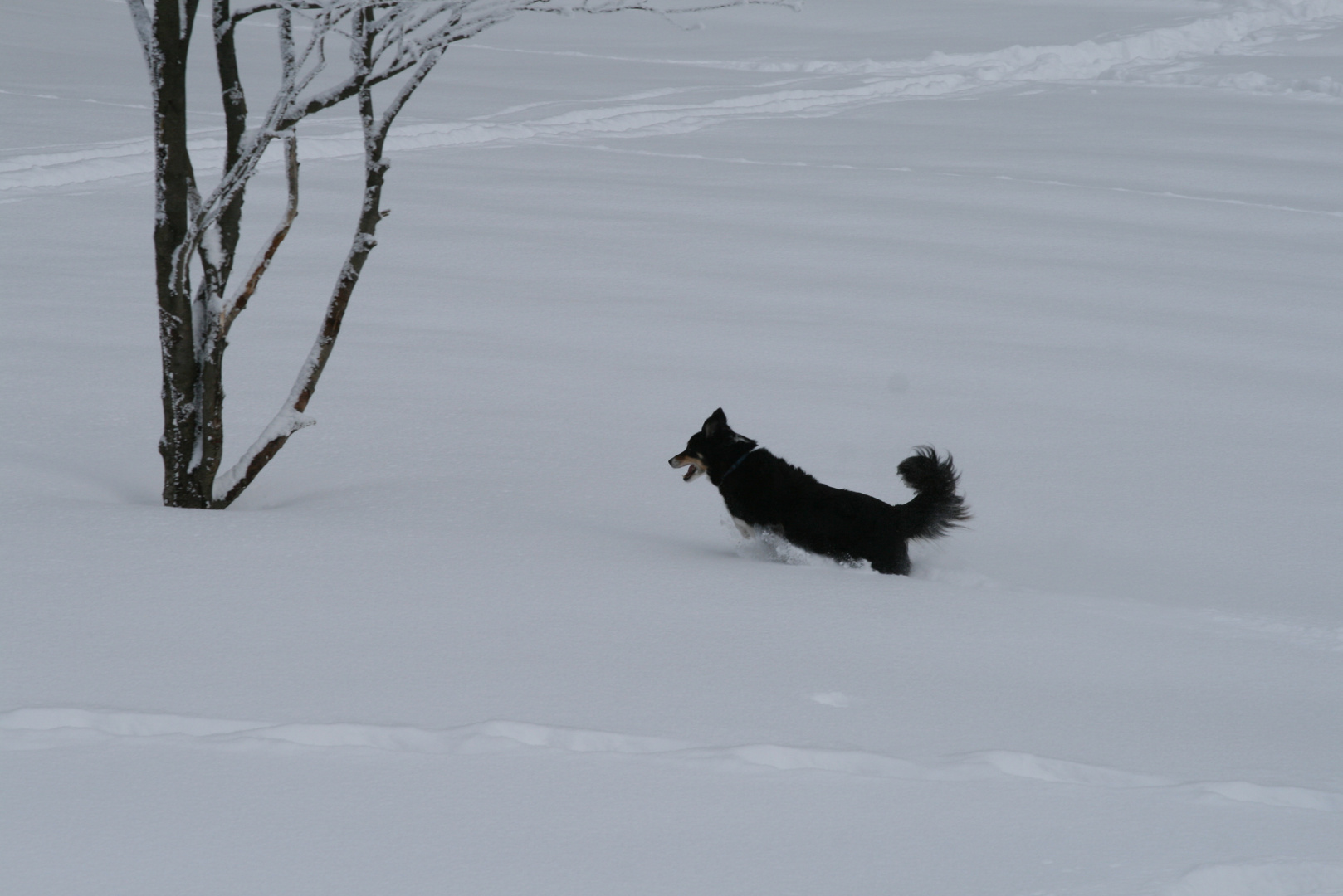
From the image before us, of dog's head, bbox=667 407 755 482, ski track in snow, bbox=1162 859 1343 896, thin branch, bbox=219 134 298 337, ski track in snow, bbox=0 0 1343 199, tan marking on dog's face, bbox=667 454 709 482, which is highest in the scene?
ski track in snow, bbox=0 0 1343 199

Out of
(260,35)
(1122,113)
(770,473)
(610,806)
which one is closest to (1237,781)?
(610,806)

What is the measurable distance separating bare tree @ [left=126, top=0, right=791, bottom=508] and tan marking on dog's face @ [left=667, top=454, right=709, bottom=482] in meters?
1.36

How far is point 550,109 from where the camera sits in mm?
14359

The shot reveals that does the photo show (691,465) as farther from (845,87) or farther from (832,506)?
(845,87)

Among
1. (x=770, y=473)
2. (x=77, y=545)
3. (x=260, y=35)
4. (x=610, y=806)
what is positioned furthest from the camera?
(x=260, y=35)

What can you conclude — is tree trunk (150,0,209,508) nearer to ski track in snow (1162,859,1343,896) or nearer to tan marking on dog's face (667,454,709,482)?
tan marking on dog's face (667,454,709,482)

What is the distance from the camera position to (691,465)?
4.35m

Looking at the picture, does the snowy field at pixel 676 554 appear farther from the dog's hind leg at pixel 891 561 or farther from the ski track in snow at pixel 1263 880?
the dog's hind leg at pixel 891 561

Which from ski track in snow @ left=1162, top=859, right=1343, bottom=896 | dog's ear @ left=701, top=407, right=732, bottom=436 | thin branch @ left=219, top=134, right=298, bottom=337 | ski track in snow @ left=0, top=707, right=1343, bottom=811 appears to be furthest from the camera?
dog's ear @ left=701, top=407, right=732, bottom=436

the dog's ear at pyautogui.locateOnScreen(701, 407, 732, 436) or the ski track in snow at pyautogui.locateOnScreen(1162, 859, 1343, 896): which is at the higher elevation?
the dog's ear at pyautogui.locateOnScreen(701, 407, 732, 436)

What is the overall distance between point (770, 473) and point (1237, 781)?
214cm

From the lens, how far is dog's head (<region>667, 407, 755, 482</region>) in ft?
13.7

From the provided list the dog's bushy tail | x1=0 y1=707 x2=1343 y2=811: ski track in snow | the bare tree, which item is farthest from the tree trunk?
the dog's bushy tail

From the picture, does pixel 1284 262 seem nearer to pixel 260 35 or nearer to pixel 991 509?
pixel 991 509
